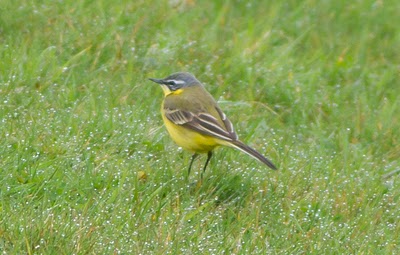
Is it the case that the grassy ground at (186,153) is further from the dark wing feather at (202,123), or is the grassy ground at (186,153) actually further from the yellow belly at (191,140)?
the dark wing feather at (202,123)

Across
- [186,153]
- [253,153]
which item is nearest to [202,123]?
[186,153]

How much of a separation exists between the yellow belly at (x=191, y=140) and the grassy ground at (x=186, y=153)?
0.54 feet

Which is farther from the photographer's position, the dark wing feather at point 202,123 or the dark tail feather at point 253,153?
the dark wing feather at point 202,123

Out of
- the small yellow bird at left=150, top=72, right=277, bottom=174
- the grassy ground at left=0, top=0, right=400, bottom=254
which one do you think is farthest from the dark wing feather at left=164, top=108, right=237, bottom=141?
the grassy ground at left=0, top=0, right=400, bottom=254

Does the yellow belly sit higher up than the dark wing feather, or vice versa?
the dark wing feather

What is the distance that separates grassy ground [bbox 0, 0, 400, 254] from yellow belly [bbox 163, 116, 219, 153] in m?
0.16

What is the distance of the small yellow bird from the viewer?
7.01 m

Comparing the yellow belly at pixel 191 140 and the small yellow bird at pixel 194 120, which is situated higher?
the small yellow bird at pixel 194 120

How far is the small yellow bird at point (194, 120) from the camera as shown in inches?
276

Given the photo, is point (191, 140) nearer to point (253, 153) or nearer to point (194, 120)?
point (194, 120)

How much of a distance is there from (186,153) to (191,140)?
396mm

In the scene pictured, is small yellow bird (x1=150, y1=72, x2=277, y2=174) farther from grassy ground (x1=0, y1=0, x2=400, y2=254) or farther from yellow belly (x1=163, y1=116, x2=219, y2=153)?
grassy ground (x1=0, y1=0, x2=400, y2=254)

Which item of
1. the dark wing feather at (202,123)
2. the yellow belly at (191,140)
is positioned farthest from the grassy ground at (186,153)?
the dark wing feather at (202,123)

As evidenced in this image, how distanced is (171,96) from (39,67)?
1.28 metres
